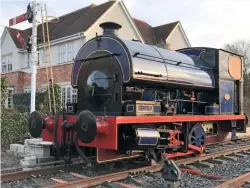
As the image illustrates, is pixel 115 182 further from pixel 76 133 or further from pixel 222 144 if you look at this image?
pixel 222 144

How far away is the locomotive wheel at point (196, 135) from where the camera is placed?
8.38 meters

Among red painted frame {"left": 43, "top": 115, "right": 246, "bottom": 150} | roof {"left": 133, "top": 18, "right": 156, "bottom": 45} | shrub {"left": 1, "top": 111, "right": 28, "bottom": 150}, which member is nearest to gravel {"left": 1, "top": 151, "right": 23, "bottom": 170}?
shrub {"left": 1, "top": 111, "right": 28, "bottom": 150}

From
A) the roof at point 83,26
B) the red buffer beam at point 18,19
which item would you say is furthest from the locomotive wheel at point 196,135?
the roof at point 83,26

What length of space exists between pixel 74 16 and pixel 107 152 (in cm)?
1956

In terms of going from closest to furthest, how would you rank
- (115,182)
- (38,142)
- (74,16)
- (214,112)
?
(115,182) < (38,142) < (214,112) < (74,16)

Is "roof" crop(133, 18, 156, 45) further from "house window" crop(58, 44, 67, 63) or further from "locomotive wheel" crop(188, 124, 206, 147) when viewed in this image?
"locomotive wheel" crop(188, 124, 206, 147)

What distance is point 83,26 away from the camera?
21.0 metres

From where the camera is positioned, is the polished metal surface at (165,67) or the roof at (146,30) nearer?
the polished metal surface at (165,67)

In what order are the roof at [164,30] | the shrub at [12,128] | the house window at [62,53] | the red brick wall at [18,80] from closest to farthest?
the shrub at [12,128] < the house window at [62,53] < the red brick wall at [18,80] < the roof at [164,30]

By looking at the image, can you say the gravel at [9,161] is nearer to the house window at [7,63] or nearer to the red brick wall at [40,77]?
the red brick wall at [40,77]

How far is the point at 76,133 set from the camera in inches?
246

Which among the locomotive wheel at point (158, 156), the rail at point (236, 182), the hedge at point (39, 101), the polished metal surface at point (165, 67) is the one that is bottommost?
the rail at point (236, 182)

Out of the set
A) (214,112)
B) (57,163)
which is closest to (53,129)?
(57,163)

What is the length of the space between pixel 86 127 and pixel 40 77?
53.1 ft
